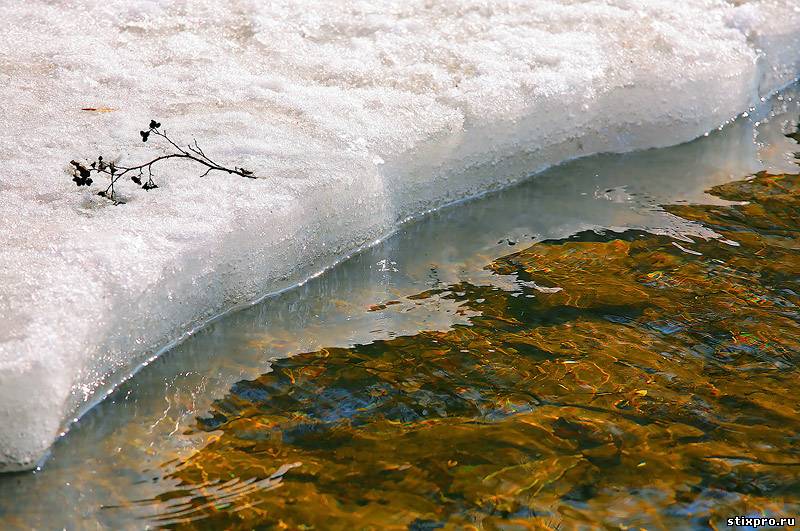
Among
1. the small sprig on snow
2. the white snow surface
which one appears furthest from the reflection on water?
the small sprig on snow

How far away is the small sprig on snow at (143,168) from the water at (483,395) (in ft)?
1.61

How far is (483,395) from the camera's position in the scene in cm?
237

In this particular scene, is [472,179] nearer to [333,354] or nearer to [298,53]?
[298,53]

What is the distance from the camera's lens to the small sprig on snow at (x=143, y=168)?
9.23 feet

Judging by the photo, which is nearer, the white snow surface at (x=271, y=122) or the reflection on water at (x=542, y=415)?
the reflection on water at (x=542, y=415)

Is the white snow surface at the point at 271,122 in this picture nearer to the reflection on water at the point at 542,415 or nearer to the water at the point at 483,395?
the water at the point at 483,395

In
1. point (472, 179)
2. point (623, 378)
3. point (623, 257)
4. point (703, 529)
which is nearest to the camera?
point (703, 529)

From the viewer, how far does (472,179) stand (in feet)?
11.6

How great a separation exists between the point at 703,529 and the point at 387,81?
227 cm

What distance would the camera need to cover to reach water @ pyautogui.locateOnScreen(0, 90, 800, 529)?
201 centimetres

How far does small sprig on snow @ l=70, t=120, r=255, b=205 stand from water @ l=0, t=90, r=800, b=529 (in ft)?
1.61

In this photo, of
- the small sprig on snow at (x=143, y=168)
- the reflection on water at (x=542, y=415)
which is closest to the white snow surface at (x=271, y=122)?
the small sprig on snow at (x=143, y=168)

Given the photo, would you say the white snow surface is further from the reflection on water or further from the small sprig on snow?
the reflection on water

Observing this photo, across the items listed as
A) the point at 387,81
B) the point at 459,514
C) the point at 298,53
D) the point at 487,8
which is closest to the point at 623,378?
the point at 459,514
